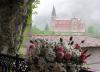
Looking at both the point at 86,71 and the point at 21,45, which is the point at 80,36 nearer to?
the point at 21,45

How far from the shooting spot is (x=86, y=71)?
6.05 feet

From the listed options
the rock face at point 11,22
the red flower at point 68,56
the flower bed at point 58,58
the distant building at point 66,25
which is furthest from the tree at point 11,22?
the red flower at point 68,56

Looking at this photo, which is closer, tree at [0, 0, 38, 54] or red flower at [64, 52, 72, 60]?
red flower at [64, 52, 72, 60]

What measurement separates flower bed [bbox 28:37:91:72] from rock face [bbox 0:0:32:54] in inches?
54.0

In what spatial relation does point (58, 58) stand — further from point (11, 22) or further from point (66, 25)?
point (66, 25)

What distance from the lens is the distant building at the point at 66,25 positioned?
13.8 feet

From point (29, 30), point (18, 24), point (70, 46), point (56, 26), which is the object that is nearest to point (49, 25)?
point (56, 26)

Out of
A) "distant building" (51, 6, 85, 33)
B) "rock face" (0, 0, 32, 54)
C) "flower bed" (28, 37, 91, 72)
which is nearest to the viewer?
"flower bed" (28, 37, 91, 72)

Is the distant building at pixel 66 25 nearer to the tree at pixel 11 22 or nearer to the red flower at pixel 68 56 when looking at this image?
the tree at pixel 11 22

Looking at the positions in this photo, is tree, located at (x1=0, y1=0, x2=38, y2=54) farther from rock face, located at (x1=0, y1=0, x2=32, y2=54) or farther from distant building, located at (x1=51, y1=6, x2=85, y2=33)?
distant building, located at (x1=51, y1=6, x2=85, y2=33)

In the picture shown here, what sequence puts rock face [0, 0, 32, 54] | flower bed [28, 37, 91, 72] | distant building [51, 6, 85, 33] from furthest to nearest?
distant building [51, 6, 85, 33]
rock face [0, 0, 32, 54]
flower bed [28, 37, 91, 72]

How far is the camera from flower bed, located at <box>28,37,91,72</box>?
183 centimetres

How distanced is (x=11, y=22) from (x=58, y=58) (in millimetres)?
1572

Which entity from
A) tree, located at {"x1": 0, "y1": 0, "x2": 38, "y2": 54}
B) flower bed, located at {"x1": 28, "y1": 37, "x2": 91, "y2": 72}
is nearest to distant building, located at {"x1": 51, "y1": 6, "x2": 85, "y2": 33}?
tree, located at {"x1": 0, "y1": 0, "x2": 38, "y2": 54}
